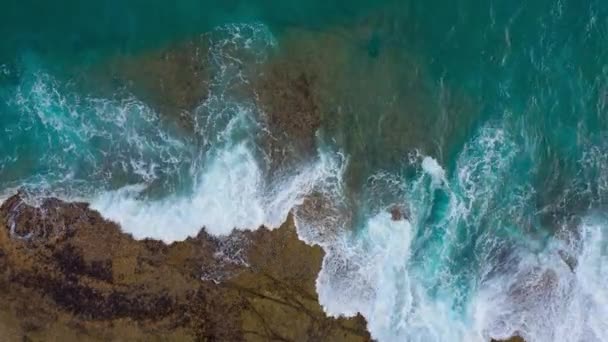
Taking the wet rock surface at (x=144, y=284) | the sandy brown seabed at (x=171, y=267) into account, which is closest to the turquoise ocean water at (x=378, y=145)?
the sandy brown seabed at (x=171, y=267)

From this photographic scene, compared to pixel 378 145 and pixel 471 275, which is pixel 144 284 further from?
pixel 471 275

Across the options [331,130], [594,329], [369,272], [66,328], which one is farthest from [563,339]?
[66,328]

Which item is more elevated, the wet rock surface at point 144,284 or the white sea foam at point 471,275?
the white sea foam at point 471,275

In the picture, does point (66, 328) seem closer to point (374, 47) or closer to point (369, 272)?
point (369, 272)

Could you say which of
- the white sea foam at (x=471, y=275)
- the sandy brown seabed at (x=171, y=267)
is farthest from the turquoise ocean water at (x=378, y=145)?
the sandy brown seabed at (x=171, y=267)

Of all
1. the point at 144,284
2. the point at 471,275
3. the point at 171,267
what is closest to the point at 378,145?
the point at 471,275

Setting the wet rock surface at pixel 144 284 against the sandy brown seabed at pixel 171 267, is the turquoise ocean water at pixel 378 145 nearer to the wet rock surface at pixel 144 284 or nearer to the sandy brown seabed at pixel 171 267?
the sandy brown seabed at pixel 171 267

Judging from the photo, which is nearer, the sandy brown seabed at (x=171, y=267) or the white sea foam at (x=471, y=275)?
the sandy brown seabed at (x=171, y=267)
